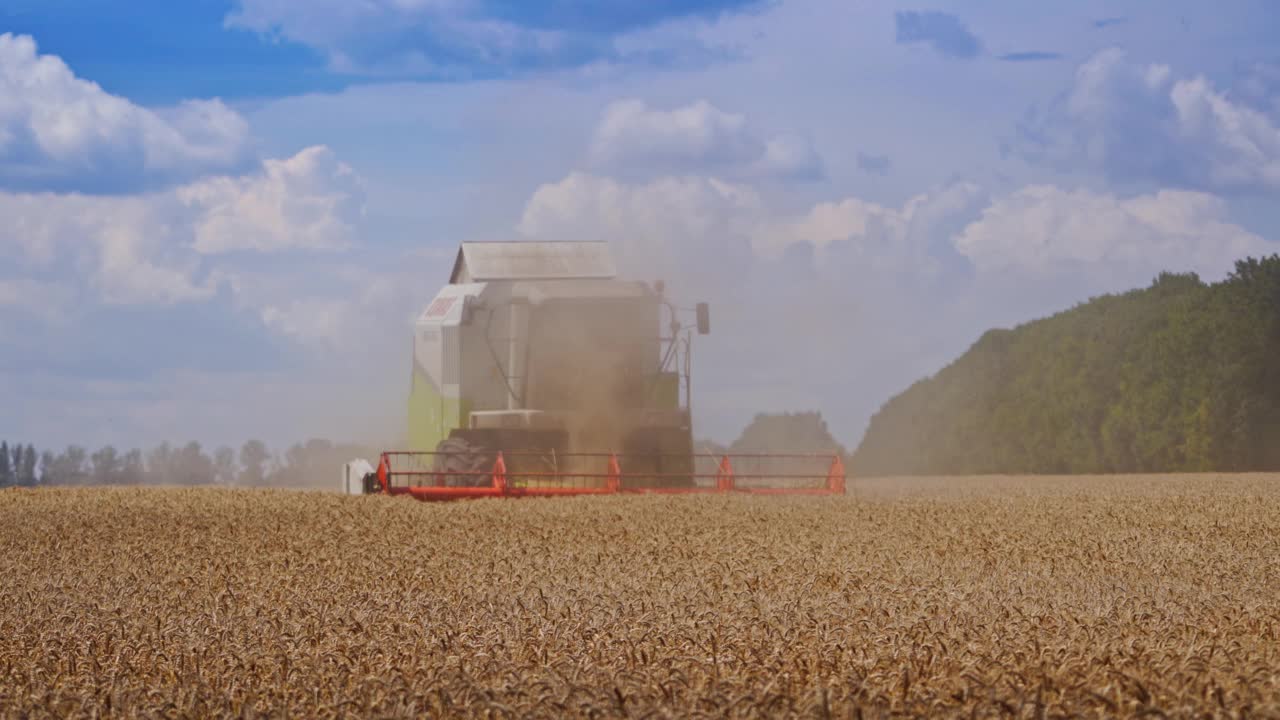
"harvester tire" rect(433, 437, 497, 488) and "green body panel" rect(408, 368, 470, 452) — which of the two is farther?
"green body panel" rect(408, 368, 470, 452)

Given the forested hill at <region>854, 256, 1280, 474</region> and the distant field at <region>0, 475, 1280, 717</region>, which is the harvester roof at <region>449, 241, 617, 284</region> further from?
the forested hill at <region>854, 256, 1280, 474</region>

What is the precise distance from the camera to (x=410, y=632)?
19.8 feet

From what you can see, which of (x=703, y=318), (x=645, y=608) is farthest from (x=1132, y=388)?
(x=645, y=608)

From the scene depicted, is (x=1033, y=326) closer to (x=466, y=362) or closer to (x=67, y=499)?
(x=466, y=362)

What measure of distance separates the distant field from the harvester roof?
16.3 ft

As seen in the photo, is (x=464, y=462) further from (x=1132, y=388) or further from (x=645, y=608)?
(x=1132, y=388)

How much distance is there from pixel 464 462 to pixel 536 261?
3391 mm

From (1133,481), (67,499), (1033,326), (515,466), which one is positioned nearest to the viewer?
(67,499)

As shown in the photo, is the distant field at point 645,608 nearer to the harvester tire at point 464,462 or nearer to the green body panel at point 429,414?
the harvester tire at point 464,462

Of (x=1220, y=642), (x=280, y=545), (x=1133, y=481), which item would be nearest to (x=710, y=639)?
(x=1220, y=642)

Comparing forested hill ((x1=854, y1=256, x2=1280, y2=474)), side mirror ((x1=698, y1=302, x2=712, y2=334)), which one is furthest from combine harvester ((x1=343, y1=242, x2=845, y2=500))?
forested hill ((x1=854, y1=256, x2=1280, y2=474))

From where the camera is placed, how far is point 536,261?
1969 cm

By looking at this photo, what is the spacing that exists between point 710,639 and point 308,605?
312cm

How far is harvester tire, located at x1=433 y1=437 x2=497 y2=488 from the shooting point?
17812mm
